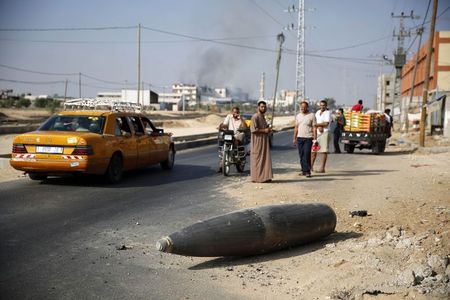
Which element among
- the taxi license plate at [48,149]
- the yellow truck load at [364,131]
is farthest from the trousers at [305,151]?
the yellow truck load at [364,131]

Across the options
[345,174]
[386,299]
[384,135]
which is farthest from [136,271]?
[384,135]

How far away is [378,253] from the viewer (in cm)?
571

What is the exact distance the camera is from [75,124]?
36.6 feet

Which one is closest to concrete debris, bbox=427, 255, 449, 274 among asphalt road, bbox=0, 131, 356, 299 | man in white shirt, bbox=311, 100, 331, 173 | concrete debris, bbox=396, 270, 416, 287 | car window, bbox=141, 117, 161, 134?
concrete debris, bbox=396, 270, 416, 287

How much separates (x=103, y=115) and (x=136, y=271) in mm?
6584

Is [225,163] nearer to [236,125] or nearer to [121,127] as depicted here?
[236,125]

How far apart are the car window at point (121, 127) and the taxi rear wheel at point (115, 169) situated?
1.79 feet

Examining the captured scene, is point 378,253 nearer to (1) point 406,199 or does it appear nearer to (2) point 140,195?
(1) point 406,199

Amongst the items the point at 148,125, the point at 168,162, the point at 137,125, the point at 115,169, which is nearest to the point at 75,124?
the point at 115,169

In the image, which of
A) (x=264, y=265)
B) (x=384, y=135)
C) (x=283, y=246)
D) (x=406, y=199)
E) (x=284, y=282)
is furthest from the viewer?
(x=384, y=135)

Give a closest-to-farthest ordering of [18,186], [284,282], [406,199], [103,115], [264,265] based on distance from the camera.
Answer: [284,282], [264,265], [406,199], [18,186], [103,115]

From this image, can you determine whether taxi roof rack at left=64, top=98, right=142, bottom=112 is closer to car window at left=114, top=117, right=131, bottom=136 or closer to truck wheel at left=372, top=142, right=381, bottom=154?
car window at left=114, top=117, right=131, bottom=136

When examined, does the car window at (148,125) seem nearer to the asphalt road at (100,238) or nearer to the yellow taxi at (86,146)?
the yellow taxi at (86,146)

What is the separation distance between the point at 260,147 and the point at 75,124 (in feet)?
12.6
